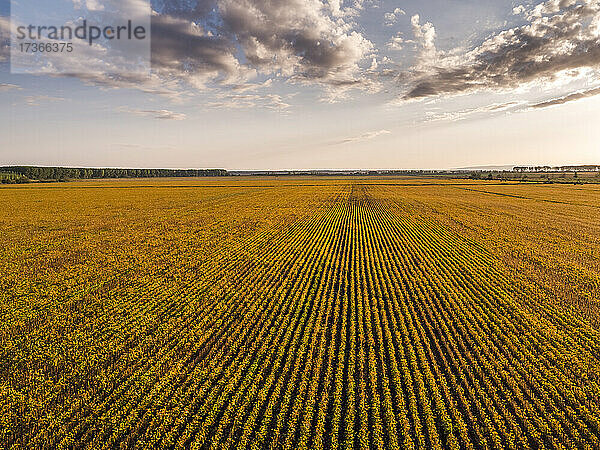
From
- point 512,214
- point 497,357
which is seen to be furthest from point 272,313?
point 512,214

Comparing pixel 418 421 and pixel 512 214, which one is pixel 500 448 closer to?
pixel 418 421

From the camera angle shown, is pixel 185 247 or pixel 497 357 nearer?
pixel 497 357

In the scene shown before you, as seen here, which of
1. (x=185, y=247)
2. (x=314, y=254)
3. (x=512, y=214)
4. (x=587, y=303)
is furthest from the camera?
(x=512, y=214)

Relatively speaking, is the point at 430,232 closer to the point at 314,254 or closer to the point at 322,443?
the point at 314,254

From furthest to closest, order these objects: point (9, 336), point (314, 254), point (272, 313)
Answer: point (314, 254), point (272, 313), point (9, 336)

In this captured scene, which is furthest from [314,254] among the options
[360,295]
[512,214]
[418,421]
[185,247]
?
[512,214]

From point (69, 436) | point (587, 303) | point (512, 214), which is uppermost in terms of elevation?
point (512, 214)

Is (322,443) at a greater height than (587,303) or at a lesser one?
lesser
